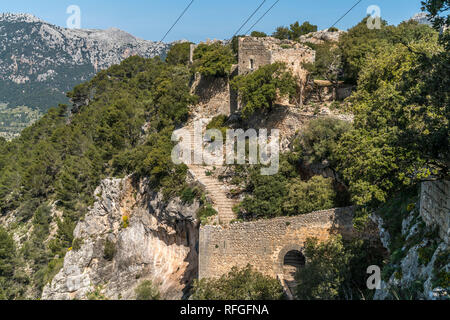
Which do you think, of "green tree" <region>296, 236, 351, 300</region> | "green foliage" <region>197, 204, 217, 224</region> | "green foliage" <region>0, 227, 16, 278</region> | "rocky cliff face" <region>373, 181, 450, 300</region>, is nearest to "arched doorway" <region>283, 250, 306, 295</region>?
"green tree" <region>296, 236, 351, 300</region>

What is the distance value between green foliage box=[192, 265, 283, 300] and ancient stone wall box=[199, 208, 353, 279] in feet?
3.96

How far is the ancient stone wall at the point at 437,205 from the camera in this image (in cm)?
918

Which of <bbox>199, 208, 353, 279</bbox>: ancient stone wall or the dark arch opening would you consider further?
the dark arch opening

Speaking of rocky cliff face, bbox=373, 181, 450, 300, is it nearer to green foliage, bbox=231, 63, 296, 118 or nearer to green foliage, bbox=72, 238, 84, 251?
green foliage, bbox=231, 63, 296, 118

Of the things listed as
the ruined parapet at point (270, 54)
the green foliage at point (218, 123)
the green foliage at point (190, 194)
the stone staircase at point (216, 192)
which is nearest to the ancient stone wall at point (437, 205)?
the stone staircase at point (216, 192)

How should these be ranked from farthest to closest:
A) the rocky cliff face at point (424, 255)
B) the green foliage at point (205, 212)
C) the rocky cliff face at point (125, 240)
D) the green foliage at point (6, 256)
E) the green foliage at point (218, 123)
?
1. the green foliage at point (6, 256)
2. the green foliage at point (218, 123)
3. the rocky cliff face at point (125, 240)
4. the green foliage at point (205, 212)
5. the rocky cliff face at point (424, 255)

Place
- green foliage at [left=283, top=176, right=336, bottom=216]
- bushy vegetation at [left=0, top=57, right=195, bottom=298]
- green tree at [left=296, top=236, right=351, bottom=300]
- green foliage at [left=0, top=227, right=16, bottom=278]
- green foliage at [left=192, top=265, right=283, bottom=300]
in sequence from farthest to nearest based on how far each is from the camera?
1. green foliage at [left=0, top=227, right=16, bottom=278]
2. bushy vegetation at [left=0, top=57, right=195, bottom=298]
3. green foliage at [left=283, top=176, right=336, bottom=216]
4. green foliage at [left=192, top=265, right=283, bottom=300]
5. green tree at [left=296, top=236, right=351, bottom=300]

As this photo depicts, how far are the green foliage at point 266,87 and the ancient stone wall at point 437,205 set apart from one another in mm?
15801

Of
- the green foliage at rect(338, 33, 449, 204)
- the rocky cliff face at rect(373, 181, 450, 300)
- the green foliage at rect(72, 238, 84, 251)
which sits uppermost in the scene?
the green foliage at rect(338, 33, 449, 204)

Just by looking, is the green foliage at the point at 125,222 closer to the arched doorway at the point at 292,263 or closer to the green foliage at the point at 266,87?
the green foliage at the point at 266,87

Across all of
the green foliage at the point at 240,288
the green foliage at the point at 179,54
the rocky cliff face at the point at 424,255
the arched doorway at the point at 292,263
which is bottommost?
the green foliage at the point at 240,288

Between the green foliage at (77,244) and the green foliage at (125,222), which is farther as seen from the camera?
the green foliage at (77,244)

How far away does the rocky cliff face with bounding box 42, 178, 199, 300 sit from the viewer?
23.1 metres
